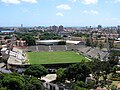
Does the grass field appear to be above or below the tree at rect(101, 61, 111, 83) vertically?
below

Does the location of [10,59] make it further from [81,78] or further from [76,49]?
[76,49]

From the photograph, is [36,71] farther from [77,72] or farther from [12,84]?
[12,84]

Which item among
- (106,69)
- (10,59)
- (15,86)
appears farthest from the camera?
(10,59)

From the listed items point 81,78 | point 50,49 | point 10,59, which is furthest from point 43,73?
point 50,49

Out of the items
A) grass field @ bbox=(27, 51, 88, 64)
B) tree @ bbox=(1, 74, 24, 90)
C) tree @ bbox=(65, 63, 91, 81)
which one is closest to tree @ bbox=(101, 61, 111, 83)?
tree @ bbox=(65, 63, 91, 81)

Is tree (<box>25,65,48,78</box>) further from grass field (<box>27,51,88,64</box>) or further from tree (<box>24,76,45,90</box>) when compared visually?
grass field (<box>27,51,88,64</box>)

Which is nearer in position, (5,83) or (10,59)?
(5,83)

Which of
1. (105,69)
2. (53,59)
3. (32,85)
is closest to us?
(32,85)

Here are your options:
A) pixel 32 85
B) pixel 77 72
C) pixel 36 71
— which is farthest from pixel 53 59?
pixel 32 85

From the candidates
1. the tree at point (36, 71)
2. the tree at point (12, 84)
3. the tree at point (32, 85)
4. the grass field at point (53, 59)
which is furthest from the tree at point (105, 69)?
the grass field at point (53, 59)
